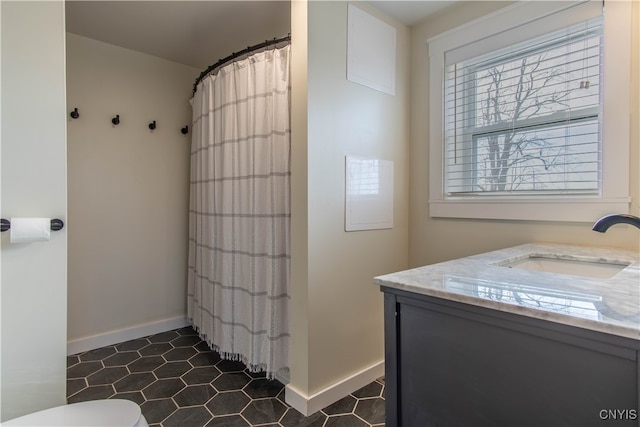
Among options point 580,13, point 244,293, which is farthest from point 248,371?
point 580,13

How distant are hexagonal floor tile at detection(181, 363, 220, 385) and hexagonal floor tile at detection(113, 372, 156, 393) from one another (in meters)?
0.21

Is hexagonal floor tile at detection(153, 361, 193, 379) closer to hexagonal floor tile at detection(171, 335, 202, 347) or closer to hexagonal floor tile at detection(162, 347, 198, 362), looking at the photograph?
hexagonal floor tile at detection(162, 347, 198, 362)

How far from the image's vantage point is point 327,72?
5.98 ft

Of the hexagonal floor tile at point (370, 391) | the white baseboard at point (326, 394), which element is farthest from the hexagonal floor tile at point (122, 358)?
the hexagonal floor tile at point (370, 391)

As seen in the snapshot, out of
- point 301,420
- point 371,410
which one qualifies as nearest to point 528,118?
point 371,410

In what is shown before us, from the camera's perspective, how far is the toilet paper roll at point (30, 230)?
1.17 m

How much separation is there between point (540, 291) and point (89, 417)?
1.41 metres

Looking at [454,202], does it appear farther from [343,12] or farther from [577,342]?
[577,342]

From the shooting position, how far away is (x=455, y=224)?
213 cm

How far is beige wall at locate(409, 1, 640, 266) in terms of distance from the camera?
1.54 metres

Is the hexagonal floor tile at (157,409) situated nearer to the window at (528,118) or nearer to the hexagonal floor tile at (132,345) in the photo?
the hexagonal floor tile at (132,345)

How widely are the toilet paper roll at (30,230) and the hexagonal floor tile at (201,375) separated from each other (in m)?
1.30

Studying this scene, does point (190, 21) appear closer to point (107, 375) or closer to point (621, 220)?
point (107, 375)

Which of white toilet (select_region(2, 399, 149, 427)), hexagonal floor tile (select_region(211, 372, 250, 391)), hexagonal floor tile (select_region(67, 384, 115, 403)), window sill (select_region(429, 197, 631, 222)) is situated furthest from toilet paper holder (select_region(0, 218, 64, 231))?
window sill (select_region(429, 197, 631, 222))
